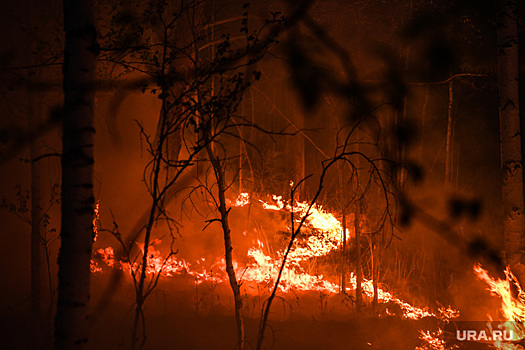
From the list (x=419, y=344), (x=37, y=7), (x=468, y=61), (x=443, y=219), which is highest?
(x=468, y=61)

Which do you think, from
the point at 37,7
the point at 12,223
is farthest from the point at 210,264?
the point at 37,7

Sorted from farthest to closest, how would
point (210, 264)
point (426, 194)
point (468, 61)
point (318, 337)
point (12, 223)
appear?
point (426, 194) → point (468, 61) → point (12, 223) → point (210, 264) → point (318, 337)

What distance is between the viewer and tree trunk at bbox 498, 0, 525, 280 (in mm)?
7301

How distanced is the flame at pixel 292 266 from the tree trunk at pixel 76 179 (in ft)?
22.8

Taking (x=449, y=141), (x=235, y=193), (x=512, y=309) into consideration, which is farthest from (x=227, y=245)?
(x=449, y=141)

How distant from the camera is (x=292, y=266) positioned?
12.1 m

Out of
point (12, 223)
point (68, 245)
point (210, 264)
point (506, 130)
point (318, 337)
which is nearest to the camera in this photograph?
point (68, 245)

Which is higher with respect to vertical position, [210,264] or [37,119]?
[37,119]

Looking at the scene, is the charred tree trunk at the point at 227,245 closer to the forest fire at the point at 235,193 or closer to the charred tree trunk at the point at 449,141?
the forest fire at the point at 235,193

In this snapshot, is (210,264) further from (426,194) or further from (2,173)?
(426,194)

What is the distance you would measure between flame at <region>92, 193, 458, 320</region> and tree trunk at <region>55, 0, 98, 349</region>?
22.8 feet

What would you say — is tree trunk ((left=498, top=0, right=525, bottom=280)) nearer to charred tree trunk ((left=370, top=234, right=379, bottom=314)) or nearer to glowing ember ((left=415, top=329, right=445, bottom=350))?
glowing ember ((left=415, top=329, right=445, bottom=350))

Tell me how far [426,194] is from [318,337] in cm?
1288

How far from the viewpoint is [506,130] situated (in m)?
7.37
